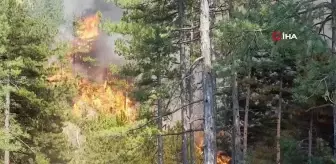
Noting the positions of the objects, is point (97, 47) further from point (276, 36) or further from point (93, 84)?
point (276, 36)

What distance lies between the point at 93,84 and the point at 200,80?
50220 millimetres

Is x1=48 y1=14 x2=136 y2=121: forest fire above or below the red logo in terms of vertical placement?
above

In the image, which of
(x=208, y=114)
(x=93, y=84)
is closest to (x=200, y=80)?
(x=208, y=114)

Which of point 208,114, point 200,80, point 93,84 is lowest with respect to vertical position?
point 208,114

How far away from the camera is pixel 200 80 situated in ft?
Result: 61.6

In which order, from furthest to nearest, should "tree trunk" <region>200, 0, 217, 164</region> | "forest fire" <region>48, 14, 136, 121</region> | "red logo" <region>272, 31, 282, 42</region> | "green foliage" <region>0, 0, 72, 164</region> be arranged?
1. "forest fire" <region>48, 14, 136, 121</region>
2. "green foliage" <region>0, 0, 72, 164</region>
3. "tree trunk" <region>200, 0, 217, 164</region>
4. "red logo" <region>272, 31, 282, 42</region>

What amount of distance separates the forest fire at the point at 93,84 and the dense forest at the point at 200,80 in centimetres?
3146

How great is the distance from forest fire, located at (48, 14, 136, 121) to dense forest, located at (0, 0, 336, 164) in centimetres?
3146

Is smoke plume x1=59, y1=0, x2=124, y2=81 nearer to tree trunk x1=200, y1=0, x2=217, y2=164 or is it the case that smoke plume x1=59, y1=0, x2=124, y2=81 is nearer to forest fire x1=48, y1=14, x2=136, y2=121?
forest fire x1=48, y1=14, x2=136, y2=121

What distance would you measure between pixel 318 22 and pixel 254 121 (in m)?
15.2

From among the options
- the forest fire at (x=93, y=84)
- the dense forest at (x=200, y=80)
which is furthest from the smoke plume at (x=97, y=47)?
the dense forest at (x=200, y=80)

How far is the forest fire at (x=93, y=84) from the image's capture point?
207 feet

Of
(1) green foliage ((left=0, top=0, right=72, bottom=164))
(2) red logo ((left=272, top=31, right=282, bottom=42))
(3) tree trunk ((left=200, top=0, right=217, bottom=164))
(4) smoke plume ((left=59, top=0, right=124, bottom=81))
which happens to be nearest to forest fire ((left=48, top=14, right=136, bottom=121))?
(4) smoke plume ((left=59, top=0, right=124, bottom=81))

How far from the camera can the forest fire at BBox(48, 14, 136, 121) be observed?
207 ft
